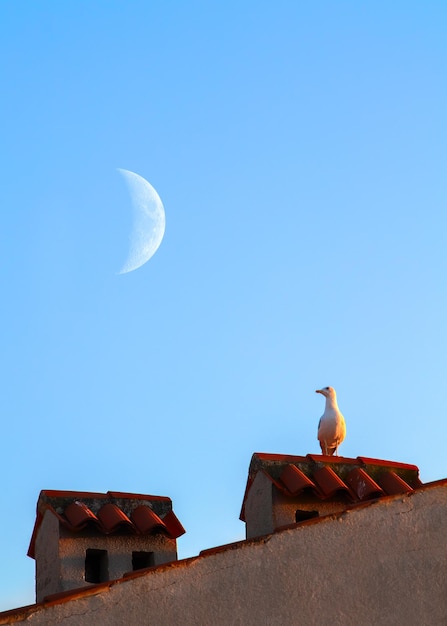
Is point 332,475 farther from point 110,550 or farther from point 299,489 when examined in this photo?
point 110,550

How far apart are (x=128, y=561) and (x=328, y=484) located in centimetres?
191

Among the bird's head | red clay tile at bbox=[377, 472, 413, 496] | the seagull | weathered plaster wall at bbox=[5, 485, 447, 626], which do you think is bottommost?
weathered plaster wall at bbox=[5, 485, 447, 626]

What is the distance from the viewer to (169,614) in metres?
8.46

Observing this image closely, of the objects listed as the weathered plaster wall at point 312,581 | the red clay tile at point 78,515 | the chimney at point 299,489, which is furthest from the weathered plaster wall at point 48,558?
the weathered plaster wall at point 312,581

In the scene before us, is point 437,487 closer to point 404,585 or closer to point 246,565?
point 404,585

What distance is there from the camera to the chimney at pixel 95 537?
10.6 m

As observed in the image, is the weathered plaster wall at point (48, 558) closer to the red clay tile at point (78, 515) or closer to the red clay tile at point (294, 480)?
the red clay tile at point (78, 515)

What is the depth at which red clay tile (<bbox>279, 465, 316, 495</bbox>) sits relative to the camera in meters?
10.8

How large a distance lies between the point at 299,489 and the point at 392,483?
114 cm

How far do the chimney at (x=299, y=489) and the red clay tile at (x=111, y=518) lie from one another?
112cm

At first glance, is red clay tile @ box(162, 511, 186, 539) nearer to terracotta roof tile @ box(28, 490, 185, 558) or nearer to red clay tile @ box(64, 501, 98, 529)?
terracotta roof tile @ box(28, 490, 185, 558)

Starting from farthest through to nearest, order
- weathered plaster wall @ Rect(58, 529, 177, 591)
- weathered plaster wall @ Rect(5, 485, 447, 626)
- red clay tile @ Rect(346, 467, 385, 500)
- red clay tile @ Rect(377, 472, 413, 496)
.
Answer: red clay tile @ Rect(377, 472, 413, 496), red clay tile @ Rect(346, 467, 385, 500), weathered plaster wall @ Rect(58, 529, 177, 591), weathered plaster wall @ Rect(5, 485, 447, 626)

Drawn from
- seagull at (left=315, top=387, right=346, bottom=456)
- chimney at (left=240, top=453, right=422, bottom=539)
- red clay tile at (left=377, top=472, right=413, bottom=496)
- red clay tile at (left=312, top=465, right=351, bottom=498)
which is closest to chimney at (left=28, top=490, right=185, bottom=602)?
chimney at (left=240, top=453, right=422, bottom=539)

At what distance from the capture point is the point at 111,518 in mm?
10812
